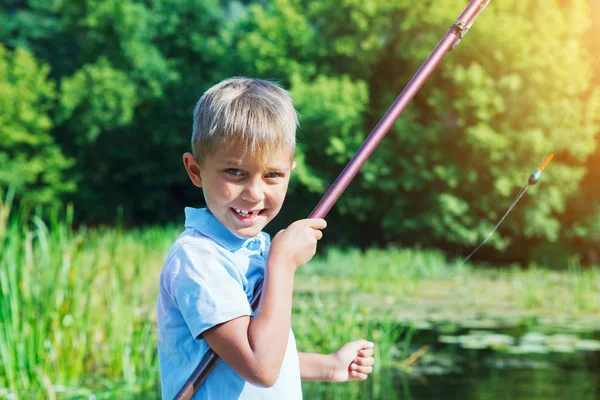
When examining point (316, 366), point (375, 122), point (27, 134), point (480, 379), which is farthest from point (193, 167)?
point (27, 134)

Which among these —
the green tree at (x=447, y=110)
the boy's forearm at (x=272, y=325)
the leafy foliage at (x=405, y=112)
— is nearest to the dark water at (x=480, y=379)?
the boy's forearm at (x=272, y=325)

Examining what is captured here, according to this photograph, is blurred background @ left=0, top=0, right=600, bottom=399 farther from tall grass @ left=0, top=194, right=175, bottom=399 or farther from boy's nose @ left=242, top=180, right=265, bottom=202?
boy's nose @ left=242, top=180, right=265, bottom=202

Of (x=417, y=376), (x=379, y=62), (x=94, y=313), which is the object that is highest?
(x=379, y=62)

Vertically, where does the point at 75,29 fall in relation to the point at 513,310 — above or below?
above

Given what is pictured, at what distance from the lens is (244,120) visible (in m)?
1.45

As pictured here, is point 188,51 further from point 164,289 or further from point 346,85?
point 164,289

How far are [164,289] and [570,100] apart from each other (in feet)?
55.0

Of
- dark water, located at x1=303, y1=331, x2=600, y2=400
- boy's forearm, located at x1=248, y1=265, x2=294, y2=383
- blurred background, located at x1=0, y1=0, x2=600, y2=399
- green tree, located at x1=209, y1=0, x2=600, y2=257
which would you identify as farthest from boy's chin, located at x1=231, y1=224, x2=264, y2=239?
green tree, located at x1=209, y1=0, x2=600, y2=257

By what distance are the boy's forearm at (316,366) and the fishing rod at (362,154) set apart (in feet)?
0.92

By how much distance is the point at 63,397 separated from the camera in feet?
13.3

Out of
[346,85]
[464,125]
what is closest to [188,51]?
[346,85]

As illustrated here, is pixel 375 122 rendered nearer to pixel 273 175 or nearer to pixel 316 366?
pixel 316 366

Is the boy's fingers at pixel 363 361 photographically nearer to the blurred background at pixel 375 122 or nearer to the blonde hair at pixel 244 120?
the blonde hair at pixel 244 120

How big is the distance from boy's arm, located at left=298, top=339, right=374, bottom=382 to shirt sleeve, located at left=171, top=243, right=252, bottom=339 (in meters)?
0.34
